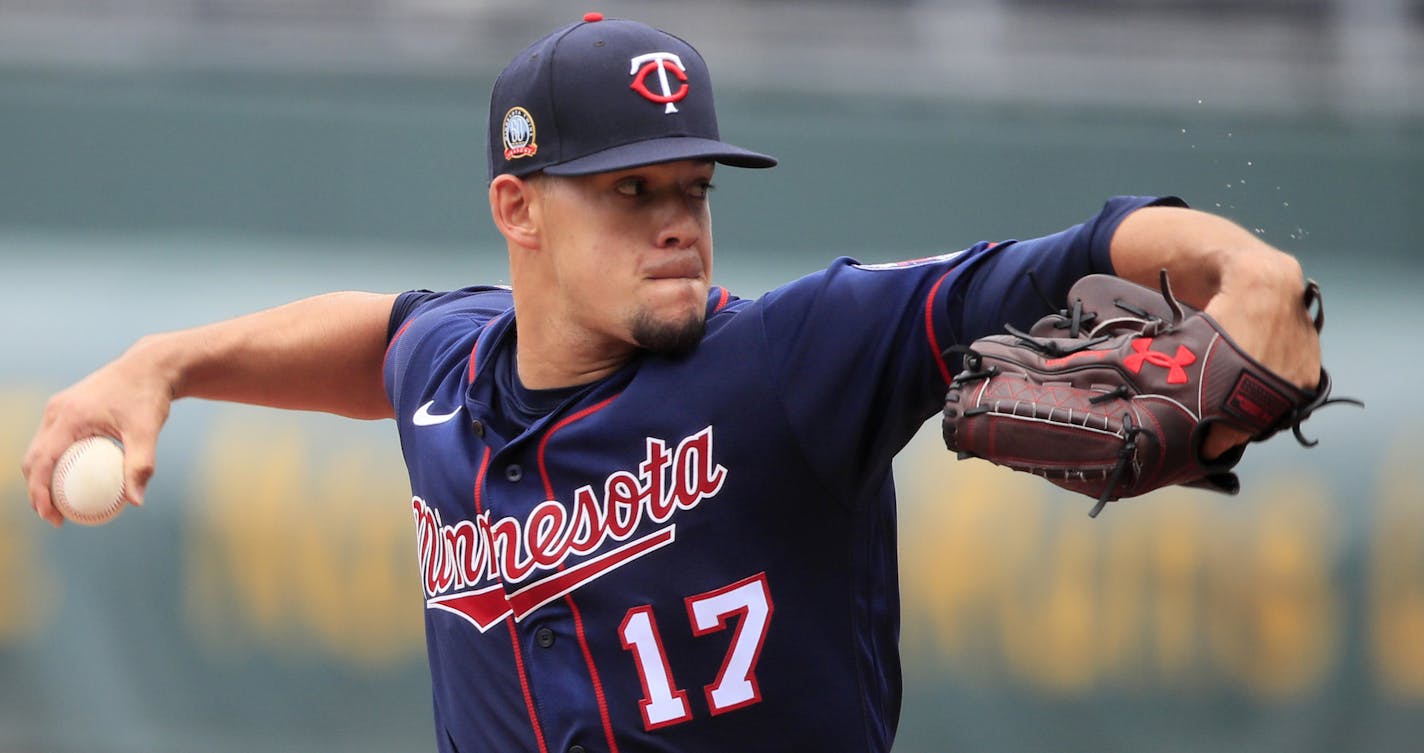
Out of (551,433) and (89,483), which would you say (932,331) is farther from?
(89,483)

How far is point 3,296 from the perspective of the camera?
4.91 metres

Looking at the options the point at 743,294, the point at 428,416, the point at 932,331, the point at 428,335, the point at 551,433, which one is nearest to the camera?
the point at 932,331

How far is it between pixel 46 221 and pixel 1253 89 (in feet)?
14.3

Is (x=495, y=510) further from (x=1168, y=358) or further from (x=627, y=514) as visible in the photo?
(x=1168, y=358)

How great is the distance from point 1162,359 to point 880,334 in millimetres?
371

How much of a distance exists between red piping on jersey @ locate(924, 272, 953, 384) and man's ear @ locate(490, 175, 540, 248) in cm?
59

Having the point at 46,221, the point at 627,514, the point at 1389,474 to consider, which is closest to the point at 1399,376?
the point at 1389,474

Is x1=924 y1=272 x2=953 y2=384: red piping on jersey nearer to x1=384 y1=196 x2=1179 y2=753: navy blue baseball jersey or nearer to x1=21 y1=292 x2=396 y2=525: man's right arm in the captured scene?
x1=384 y1=196 x2=1179 y2=753: navy blue baseball jersey

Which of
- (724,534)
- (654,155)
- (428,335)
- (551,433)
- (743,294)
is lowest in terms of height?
(743,294)

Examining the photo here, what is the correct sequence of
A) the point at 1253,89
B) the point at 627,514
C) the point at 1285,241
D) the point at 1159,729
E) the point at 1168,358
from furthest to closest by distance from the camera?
the point at 1253,89 → the point at 1285,241 → the point at 1159,729 → the point at 627,514 → the point at 1168,358

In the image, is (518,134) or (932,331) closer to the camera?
(932,331)

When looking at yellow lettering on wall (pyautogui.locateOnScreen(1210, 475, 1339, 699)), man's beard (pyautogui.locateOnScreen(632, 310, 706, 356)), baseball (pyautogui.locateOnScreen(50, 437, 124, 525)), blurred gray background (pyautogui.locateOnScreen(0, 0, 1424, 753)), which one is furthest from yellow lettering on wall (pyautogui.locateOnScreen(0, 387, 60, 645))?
yellow lettering on wall (pyautogui.locateOnScreen(1210, 475, 1339, 699))

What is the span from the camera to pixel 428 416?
7.54 feet

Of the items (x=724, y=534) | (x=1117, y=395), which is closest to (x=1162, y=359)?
(x=1117, y=395)
